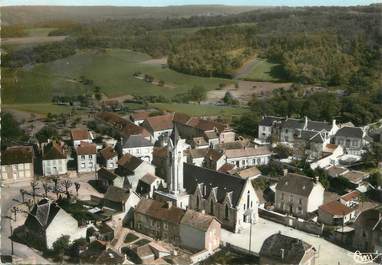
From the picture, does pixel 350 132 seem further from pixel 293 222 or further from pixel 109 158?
pixel 109 158

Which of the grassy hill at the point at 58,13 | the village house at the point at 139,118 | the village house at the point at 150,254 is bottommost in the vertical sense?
the village house at the point at 150,254

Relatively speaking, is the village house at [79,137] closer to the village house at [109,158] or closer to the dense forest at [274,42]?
the village house at [109,158]

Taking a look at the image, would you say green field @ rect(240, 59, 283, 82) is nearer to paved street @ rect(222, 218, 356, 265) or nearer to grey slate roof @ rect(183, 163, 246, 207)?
grey slate roof @ rect(183, 163, 246, 207)

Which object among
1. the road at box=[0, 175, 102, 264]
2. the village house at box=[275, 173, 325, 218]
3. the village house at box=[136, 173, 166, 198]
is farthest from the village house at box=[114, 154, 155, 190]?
the village house at box=[275, 173, 325, 218]

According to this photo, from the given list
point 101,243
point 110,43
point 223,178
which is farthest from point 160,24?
point 101,243

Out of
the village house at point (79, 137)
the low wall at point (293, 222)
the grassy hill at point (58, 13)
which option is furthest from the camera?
the village house at point (79, 137)

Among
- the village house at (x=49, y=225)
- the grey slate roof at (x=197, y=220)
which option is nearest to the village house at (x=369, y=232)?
the grey slate roof at (x=197, y=220)
